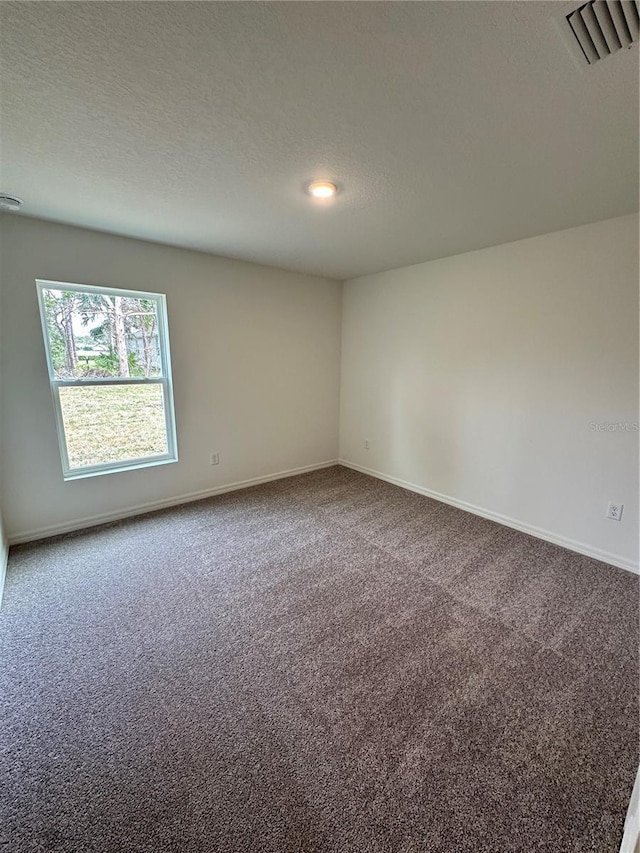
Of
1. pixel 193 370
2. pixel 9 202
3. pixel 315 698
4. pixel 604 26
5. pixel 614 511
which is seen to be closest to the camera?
pixel 604 26

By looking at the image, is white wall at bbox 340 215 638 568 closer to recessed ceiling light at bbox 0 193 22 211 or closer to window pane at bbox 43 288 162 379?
window pane at bbox 43 288 162 379

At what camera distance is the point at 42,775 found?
1221 mm

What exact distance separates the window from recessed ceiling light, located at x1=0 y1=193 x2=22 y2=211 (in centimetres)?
49

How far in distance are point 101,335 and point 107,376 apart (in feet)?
1.10

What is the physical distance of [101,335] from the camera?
2881mm

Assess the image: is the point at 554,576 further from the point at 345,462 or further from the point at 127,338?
the point at 127,338

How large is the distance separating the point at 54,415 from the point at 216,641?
2114 mm

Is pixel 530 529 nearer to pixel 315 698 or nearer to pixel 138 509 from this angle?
pixel 315 698

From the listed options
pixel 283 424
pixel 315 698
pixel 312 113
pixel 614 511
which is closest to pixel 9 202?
pixel 312 113

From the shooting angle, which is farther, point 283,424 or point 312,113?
point 283,424

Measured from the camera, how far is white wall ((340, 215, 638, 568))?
93.7 inches

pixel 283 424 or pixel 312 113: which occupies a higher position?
pixel 312 113

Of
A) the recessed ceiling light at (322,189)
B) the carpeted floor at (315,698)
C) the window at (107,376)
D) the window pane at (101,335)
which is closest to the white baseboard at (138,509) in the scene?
the carpeted floor at (315,698)

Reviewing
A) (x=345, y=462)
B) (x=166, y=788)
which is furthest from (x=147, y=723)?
(x=345, y=462)
